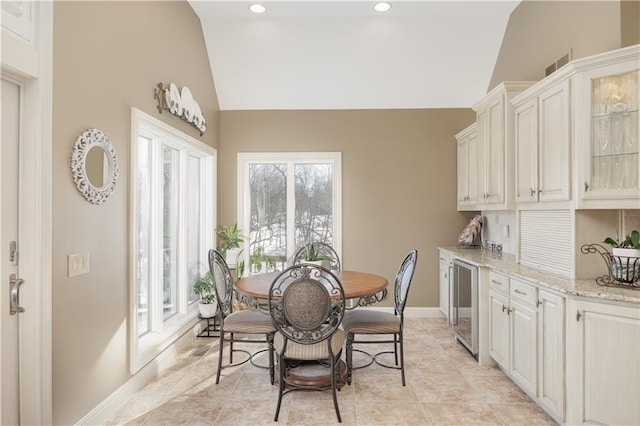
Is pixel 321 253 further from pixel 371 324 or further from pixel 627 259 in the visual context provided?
pixel 627 259

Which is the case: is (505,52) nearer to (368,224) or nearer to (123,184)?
(368,224)

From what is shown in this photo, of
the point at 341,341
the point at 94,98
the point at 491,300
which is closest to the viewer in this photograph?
the point at 94,98

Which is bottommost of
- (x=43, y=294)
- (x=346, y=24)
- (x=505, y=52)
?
(x=43, y=294)

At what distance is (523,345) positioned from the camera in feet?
8.69

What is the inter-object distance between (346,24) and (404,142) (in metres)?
1.68

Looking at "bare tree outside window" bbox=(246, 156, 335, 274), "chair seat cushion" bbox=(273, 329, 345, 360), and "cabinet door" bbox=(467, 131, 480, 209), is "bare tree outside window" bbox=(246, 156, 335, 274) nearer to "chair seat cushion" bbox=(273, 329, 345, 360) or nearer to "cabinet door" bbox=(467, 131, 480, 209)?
"cabinet door" bbox=(467, 131, 480, 209)

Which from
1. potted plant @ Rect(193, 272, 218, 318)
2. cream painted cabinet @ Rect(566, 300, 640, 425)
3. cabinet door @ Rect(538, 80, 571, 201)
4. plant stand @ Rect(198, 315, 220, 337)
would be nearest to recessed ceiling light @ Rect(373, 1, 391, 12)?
cabinet door @ Rect(538, 80, 571, 201)

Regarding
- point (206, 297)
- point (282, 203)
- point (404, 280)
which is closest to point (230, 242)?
point (206, 297)

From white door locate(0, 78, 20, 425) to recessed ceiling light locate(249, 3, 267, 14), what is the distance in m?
2.52

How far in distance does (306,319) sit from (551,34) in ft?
11.1

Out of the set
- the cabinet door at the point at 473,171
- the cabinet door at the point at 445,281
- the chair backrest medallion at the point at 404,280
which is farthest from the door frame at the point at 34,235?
the cabinet door at the point at 473,171

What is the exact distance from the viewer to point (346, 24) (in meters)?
3.96

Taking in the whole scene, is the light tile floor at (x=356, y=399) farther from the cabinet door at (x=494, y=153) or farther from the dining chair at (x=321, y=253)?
the cabinet door at (x=494, y=153)

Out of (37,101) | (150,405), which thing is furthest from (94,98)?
(150,405)
